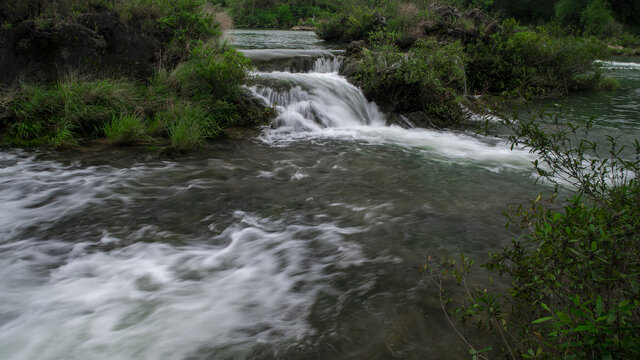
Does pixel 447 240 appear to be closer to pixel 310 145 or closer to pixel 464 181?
pixel 464 181

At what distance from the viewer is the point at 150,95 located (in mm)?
8680

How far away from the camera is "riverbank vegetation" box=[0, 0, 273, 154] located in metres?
7.55

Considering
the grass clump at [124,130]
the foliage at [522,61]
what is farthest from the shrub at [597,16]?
the grass clump at [124,130]

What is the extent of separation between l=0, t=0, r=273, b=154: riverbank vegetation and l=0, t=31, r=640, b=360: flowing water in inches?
23.6

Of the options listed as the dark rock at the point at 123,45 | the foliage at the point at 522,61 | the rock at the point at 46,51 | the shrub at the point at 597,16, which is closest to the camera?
the rock at the point at 46,51

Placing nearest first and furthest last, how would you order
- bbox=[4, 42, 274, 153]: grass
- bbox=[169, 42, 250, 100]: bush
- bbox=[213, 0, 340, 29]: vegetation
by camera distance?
1. bbox=[4, 42, 274, 153]: grass
2. bbox=[169, 42, 250, 100]: bush
3. bbox=[213, 0, 340, 29]: vegetation

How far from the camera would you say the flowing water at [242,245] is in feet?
9.91

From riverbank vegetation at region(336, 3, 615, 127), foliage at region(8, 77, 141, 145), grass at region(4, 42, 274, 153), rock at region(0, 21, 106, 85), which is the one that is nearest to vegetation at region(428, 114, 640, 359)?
grass at region(4, 42, 274, 153)

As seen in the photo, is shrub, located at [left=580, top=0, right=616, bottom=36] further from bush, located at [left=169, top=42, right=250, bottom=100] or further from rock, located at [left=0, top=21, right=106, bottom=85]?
rock, located at [left=0, top=21, right=106, bottom=85]

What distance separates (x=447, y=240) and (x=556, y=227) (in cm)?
192

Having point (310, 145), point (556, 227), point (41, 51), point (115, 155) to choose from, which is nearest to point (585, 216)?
point (556, 227)

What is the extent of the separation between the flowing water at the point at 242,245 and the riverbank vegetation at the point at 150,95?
60 centimetres

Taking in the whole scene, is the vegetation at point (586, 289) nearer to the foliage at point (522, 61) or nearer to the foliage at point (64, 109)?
the foliage at point (64, 109)

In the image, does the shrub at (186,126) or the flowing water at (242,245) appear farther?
the shrub at (186,126)
